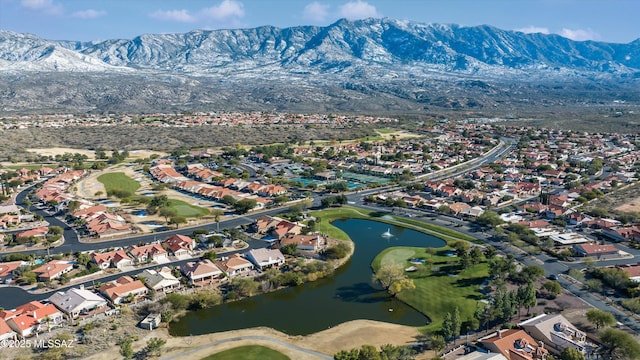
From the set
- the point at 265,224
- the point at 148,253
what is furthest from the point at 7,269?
the point at 265,224

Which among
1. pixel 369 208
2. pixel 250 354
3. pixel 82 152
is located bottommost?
pixel 250 354

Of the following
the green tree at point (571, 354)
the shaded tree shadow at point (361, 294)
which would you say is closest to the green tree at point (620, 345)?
the green tree at point (571, 354)

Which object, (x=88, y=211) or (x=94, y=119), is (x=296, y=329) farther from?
(x=94, y=119)

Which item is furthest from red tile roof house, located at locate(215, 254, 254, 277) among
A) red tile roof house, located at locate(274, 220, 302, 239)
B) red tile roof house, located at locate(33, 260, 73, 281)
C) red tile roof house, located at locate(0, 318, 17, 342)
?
red tile roof house, located at locate(0, 318, 17, 342)

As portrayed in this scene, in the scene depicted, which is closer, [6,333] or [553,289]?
[6,333]

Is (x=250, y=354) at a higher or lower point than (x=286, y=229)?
lower

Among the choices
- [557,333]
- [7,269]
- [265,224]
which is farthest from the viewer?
[265,224]

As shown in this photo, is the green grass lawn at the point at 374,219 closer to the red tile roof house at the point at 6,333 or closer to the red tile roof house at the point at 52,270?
the red tile roof house at the point at 52,270

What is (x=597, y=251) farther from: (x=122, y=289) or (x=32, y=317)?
(x=32, y=317)
